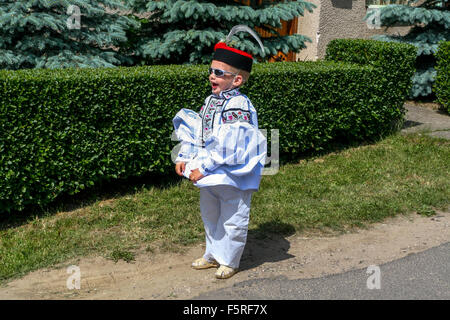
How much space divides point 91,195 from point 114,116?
3.19 ft

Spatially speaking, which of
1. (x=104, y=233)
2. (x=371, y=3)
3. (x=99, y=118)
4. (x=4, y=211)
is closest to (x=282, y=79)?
(x=99, y=118)

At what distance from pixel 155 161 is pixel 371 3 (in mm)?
8201

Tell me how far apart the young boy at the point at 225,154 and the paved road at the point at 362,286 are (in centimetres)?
29

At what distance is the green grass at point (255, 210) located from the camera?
5152 mm

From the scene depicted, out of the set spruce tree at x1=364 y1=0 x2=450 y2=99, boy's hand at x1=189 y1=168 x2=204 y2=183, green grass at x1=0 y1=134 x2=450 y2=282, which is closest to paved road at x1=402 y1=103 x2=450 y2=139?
spruce tree at x1=364 y1=0 x2=450 y2=99

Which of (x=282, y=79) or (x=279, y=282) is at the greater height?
(x=282, y=79)

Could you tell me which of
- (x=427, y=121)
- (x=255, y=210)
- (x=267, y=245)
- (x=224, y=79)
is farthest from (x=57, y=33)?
(x=427, y=121)

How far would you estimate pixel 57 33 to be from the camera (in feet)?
25.7

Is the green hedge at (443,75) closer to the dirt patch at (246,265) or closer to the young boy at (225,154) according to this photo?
the dirt patch at (246,265)

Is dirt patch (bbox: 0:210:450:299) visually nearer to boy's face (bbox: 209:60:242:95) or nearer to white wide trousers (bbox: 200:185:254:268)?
white wide trousers (bbox: 200:185:254:268)

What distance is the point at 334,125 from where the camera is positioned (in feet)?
26.1

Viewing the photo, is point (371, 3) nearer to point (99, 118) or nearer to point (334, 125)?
point (334, 125)

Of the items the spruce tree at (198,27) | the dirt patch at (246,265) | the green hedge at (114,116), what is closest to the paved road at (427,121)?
the green hedge at (114,116)

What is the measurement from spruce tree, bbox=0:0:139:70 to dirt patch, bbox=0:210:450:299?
3447mm
